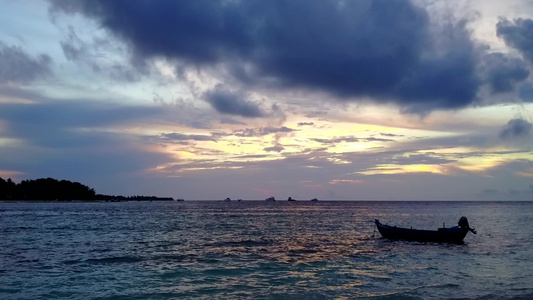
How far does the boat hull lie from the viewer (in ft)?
164

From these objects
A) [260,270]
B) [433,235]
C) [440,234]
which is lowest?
[260,270]

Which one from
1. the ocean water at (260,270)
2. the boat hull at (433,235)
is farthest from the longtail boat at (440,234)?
the ocean water at (260,270)

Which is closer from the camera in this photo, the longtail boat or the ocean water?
the ocean water

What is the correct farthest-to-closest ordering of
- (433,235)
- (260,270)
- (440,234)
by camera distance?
(433,235) → (440,234) → (260,270)

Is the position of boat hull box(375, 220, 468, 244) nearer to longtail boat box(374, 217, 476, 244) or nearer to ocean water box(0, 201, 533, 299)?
longtail boat box(374, 217, 476, 244)

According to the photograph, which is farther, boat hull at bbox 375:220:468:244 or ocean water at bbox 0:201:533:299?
boat hull at bbox 375:220:468:244

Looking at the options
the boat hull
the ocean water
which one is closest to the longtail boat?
the boat hull

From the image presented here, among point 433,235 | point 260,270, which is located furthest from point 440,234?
point 260,270

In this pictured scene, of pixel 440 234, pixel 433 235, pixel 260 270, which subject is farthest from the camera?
pixel 433 235

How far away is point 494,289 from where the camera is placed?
24.6 metres

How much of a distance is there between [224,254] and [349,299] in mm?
18488

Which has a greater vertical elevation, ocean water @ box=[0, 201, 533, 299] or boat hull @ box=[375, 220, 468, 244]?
boat hull @ box=[375, 220, 468, 244]

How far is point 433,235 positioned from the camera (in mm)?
50812

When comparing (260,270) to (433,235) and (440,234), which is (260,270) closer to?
(433,235)
